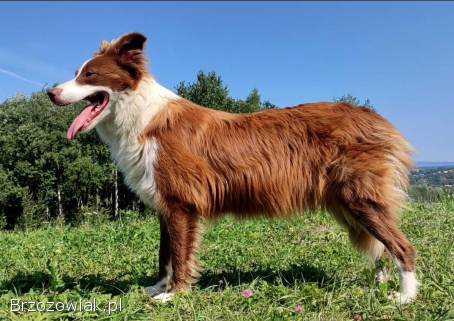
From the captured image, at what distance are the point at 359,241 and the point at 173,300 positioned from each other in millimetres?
1969

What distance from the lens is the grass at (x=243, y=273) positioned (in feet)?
11.1

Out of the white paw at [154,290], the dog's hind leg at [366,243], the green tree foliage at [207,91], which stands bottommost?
the white paw at [154,290]

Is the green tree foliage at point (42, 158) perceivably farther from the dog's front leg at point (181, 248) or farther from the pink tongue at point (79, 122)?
the dog's front leg at point (181, 248)

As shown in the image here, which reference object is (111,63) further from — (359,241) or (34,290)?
(359,241)

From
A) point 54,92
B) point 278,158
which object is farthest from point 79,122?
point 278,158

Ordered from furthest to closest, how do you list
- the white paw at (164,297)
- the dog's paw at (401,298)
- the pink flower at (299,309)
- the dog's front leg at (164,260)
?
the dog's front leg at (164,260)
the white paw at (164,297)
the dog's paw at (401,298)
the pink flower at (299,309)

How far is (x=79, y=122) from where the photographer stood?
13.1 ft

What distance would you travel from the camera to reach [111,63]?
4129 millimetres

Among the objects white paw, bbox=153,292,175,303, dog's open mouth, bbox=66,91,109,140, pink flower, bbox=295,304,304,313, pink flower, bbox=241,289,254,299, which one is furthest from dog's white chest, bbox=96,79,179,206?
pink flower, bbox=295,304,304,313

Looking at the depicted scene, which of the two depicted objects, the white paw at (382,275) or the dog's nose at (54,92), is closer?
the dog's nose at (54,92)

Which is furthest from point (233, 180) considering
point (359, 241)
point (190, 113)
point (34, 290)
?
point (34, 290)

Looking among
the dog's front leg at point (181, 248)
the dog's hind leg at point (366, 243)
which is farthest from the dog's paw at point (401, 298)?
the dog's front leg at point (181, 248)

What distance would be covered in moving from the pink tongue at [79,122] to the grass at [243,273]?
4.68 feet

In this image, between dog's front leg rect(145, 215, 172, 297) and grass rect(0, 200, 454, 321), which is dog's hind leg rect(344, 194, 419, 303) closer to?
grass rect(0, 200, 454, 321)
